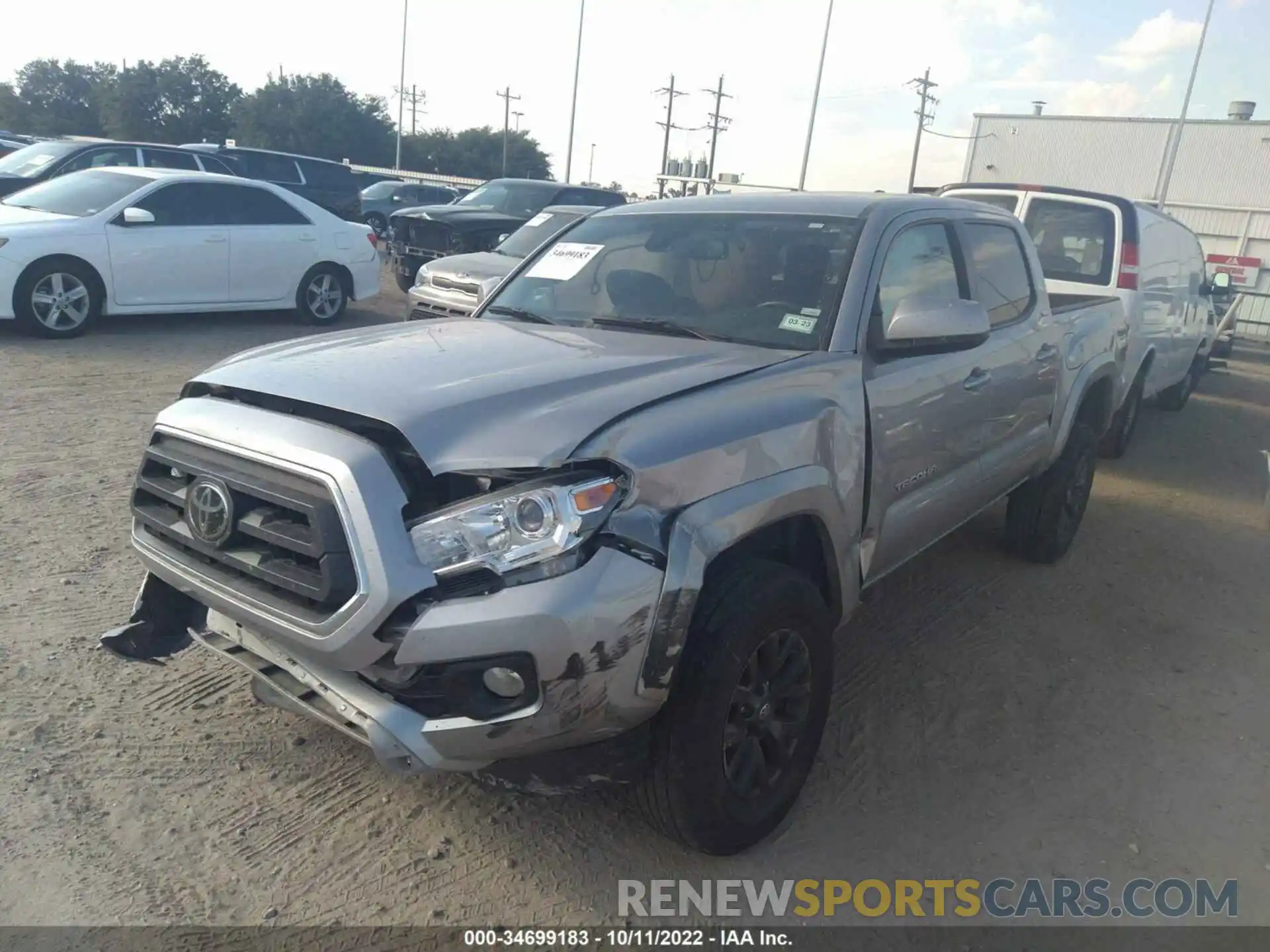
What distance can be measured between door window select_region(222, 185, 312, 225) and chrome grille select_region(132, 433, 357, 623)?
307 inches

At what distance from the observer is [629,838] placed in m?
2.84

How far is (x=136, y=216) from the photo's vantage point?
8.62 m

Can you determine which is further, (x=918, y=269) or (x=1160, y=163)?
(x=1160, y=163)

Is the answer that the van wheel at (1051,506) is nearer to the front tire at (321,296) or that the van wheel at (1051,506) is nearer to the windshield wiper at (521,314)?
the windshield wiper at (521,314)

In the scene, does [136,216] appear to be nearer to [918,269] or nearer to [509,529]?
[918,269]

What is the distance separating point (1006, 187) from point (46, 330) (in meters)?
8.49

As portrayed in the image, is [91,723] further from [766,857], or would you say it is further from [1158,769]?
[1158,769]

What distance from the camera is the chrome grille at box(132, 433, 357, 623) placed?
7.36 ft

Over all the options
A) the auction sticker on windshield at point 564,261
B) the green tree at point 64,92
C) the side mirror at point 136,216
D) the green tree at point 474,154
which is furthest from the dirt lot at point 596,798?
the green tree at point 64,92

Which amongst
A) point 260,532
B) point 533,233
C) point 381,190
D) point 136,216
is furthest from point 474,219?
point 381,190

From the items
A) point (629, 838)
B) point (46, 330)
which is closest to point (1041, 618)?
point (629, 838)

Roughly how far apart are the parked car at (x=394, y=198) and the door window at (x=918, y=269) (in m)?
20.7

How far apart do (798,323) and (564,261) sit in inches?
47.6

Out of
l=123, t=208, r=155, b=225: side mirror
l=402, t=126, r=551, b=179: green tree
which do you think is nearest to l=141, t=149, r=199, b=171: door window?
l=123, t=208, r=155, b=225: side mirror
